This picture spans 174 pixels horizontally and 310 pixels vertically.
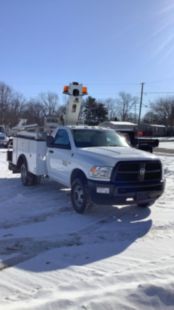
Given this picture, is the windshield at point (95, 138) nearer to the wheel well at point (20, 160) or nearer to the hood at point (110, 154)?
the hood at point (110, 154)

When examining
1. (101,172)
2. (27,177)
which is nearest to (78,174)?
(101,172)

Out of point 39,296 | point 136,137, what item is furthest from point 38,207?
point 136,137

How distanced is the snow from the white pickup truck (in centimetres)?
51

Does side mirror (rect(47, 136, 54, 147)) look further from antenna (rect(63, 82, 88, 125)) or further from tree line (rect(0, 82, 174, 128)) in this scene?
tree line (rect(0, 82, 174, 128))

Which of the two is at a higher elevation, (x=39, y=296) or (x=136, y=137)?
(x=136, y=137)

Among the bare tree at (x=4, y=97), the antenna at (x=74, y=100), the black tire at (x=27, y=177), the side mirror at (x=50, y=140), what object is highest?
the bare tree at (x=4, y=97)

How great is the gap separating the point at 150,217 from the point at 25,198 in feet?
11.1

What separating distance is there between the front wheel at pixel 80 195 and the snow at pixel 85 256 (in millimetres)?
194

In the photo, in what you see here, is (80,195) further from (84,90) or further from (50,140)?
(84,90)

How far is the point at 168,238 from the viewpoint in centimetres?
597

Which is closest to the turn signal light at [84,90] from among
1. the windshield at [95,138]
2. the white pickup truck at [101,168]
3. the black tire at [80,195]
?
the white pickup truck at [101,168]

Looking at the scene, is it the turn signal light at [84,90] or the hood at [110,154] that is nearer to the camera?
the hood at [110,154]

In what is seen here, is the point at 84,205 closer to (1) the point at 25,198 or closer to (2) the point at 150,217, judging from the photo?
(2) the point at 150,217

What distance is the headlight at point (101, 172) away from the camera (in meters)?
6.80
